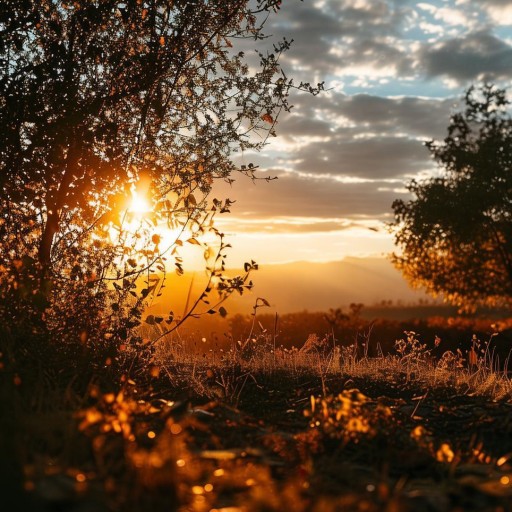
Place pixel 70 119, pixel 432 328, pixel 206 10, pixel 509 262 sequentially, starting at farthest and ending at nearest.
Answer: pixel 509 262
pixel 432 328
pixel 206 10
pixel 70 119

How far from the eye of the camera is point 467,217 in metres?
22.8

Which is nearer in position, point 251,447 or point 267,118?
point 251,447

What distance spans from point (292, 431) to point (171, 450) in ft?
7.05

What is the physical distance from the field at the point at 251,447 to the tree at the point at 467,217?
54.1ft

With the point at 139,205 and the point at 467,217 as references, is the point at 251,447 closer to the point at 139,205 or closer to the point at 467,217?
the point at 139,205

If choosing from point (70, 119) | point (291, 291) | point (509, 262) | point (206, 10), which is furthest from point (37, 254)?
point (291, 291)

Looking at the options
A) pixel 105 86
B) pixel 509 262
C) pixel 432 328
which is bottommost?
pixel 432 328

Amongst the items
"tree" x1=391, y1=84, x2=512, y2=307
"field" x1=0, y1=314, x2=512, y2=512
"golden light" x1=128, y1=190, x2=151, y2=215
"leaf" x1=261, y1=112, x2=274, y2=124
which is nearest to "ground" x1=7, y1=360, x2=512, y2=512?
"field" x1=0, y1=314, x2=512, y2=512

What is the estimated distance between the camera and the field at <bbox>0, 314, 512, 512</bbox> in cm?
273

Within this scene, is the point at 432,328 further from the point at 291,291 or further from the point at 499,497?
the point at 291,291

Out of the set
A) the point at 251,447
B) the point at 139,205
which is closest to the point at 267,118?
the point at 139,205

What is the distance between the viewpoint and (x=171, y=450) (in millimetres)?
2951

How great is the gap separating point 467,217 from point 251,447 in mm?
20449

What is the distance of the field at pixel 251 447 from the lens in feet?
8.95
